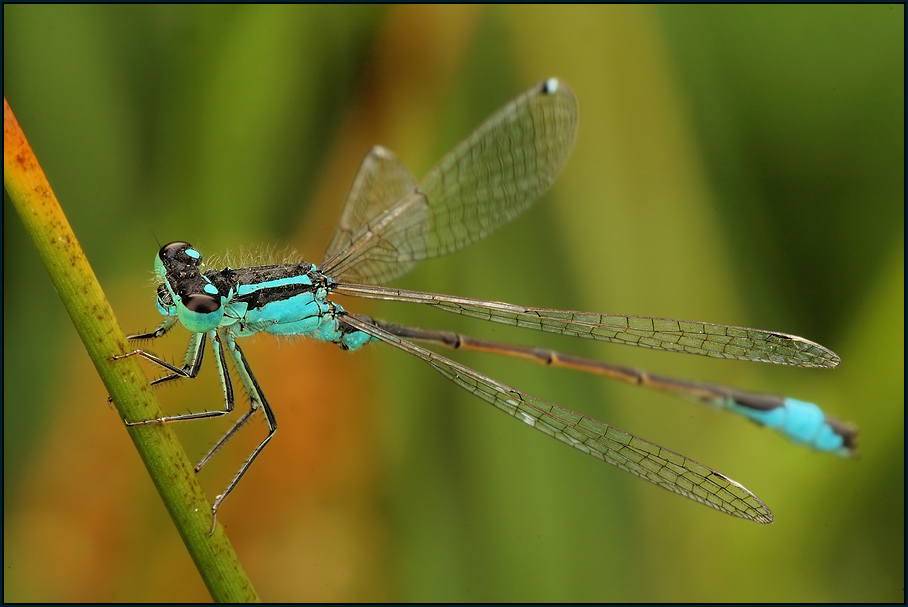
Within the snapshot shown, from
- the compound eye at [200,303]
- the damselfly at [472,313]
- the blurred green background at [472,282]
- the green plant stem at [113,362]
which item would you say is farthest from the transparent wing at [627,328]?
the green plant stem at [113,362]

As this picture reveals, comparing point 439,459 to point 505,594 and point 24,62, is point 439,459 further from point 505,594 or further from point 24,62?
point 24,62

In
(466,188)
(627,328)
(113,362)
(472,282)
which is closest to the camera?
(113,362)

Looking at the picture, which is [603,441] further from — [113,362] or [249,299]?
[113,362]

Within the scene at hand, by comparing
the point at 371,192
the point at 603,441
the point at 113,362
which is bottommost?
the point at 603,441

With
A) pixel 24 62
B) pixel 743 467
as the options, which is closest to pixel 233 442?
pixel 24 62

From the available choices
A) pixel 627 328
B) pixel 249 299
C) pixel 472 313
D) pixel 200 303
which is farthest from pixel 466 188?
pixel 200 303

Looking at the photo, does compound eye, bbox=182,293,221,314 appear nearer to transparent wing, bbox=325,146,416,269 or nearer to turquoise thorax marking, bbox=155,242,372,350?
turquoise thorax marking, bbox=155,242,372,350

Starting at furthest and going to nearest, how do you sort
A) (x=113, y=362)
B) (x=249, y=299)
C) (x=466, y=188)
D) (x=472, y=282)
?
(x=466, y=188) < (x=472, y=282) < (x=249, y=299) < (x=113, y=362)

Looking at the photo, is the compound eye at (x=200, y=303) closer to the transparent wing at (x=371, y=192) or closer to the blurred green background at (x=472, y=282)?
the blurred green background at (x=472, y=282)
